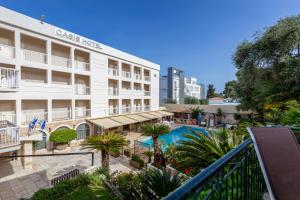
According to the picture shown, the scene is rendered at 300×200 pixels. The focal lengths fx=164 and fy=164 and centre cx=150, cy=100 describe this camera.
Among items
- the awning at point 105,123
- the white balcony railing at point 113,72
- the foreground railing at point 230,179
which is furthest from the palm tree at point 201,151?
the white balcony railing at point 113,72

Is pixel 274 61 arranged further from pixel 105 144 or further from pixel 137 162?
pixel 105 144

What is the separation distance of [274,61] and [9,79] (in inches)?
996

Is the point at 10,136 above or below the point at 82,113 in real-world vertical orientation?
below

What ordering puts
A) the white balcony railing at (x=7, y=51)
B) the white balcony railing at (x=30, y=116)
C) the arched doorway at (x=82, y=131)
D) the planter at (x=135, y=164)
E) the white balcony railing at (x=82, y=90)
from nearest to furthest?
the planter at (x=135, y=164) < the white balcony railing at (x=7, y=51) < the white balcony railing at (x=30, y=116) < the arched doorway at (x=82, y=131) < the white balcony railing at (x=82, y=90)

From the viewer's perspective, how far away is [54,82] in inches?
763

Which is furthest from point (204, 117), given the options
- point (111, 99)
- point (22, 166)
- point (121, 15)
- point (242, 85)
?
point (22, 166)

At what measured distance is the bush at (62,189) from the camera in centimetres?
820

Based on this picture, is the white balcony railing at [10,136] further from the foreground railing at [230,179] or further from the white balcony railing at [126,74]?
the white balcony railing at [126,74]

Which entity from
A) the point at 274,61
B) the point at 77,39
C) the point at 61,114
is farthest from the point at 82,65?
the point at 274,61

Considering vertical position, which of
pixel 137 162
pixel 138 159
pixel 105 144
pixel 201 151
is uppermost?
pixel 201 151

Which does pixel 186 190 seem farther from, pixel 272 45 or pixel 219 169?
pixel 272 45

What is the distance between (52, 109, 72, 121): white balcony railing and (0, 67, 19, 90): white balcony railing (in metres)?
6.59

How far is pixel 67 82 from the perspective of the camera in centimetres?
Result: 2073

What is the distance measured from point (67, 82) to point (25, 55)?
520 cm
